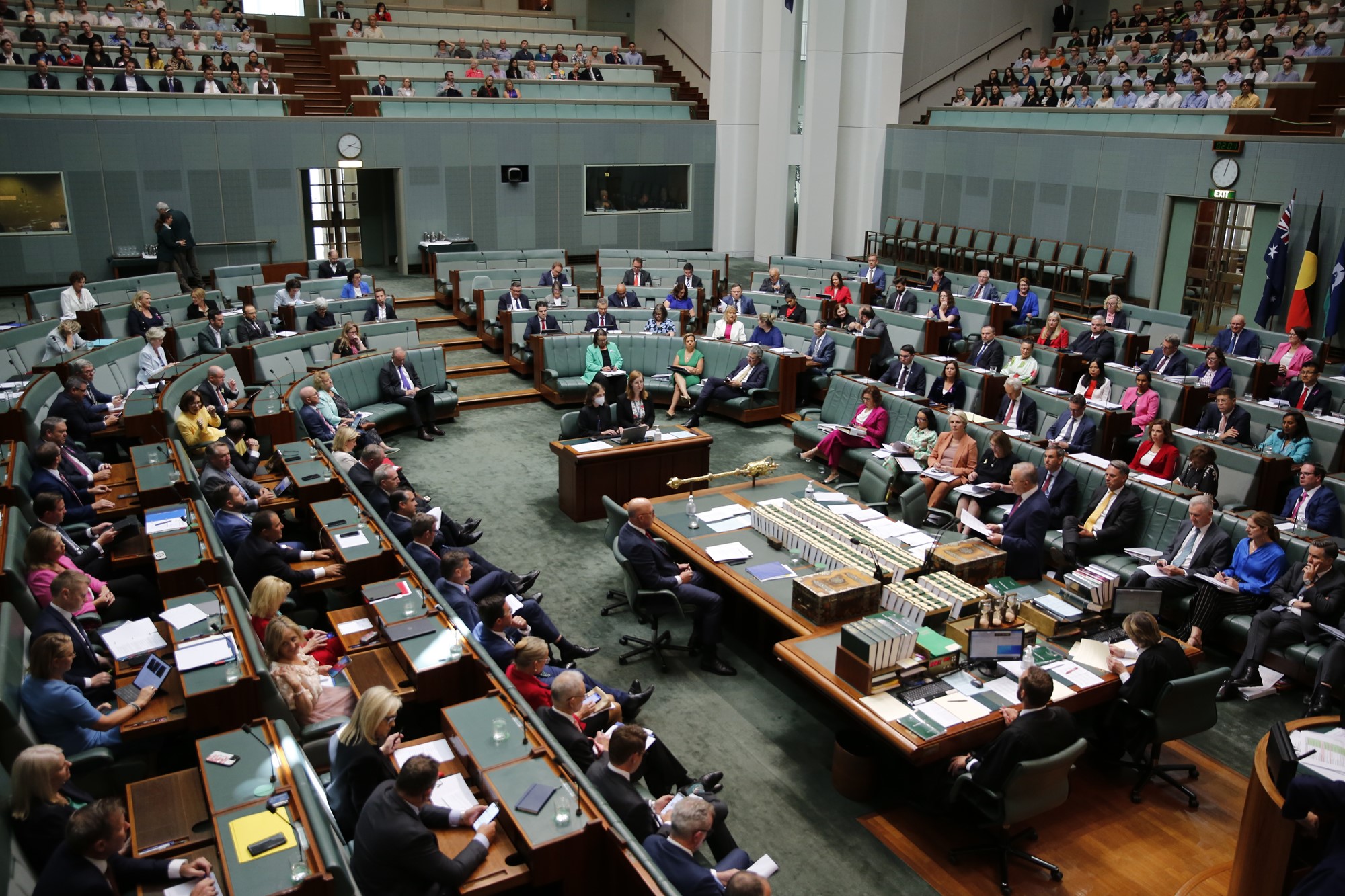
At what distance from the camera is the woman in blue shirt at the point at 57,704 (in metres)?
4.50

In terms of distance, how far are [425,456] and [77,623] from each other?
17.8 ft

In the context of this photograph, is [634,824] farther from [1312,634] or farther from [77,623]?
[1312,634]

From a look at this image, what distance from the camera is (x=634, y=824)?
4.30 m

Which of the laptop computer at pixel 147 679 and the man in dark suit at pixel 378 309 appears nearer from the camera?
→ the laptop computer at pixel 147 679

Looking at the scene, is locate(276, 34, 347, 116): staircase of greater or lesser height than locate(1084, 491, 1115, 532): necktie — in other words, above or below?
above

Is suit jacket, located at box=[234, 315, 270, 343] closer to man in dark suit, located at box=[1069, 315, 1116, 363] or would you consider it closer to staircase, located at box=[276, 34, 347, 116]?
staircase, located at box=[276, 34, 347, 116]

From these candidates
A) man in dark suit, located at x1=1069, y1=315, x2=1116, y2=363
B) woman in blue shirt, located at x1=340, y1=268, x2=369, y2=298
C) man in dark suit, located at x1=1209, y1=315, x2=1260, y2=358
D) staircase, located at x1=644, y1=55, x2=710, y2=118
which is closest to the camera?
man in dark suit, located at x1=1209, y1=315, x2=1260, y2=358

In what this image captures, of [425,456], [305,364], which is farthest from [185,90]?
[425,456]

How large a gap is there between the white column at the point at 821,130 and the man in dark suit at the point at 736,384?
394 inches

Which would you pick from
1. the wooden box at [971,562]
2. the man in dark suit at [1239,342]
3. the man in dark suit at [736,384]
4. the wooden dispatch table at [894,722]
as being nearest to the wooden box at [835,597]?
the wooden dispatch table at [894,722]

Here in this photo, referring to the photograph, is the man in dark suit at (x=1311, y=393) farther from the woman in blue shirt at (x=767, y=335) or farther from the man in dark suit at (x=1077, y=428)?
the woman in blue shirt at (x=767, y=335)

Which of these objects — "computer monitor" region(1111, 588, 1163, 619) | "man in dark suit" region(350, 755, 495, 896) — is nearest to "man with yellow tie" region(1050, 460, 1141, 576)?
"computer monitor" region(1111, 588, 1163, 619)

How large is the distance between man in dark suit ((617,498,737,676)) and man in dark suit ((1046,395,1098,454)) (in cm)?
429

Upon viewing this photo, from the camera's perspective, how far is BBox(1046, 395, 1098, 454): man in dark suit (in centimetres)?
925
